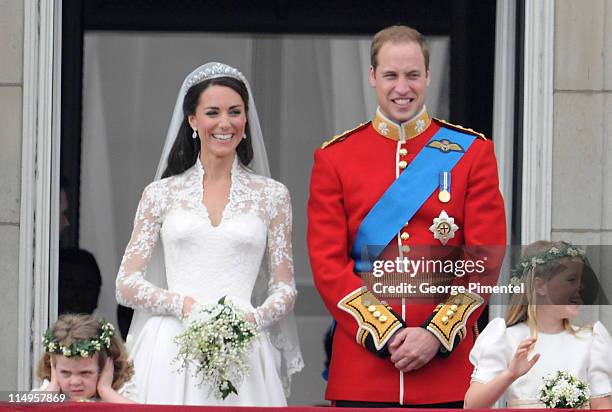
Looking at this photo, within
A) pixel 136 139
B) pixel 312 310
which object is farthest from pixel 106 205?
pixel 312 310

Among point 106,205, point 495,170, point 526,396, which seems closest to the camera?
point 526,396

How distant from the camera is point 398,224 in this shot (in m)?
6.59

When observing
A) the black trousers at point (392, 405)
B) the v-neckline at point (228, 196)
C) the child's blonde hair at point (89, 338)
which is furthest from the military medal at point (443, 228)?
the child's blonde hair at point (89, 338)

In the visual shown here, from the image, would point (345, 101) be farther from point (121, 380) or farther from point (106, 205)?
point (121, 380)

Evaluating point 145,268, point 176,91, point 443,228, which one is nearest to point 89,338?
point 145,268

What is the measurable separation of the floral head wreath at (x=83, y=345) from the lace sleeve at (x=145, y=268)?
371 mm

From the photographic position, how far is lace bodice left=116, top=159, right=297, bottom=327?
6766 millimetres

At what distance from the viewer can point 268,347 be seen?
677 cm

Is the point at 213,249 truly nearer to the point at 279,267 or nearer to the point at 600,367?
the point at 279,267

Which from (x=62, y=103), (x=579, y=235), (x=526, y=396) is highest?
(x=62, y=103)

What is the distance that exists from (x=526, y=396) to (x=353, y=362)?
0.65 m

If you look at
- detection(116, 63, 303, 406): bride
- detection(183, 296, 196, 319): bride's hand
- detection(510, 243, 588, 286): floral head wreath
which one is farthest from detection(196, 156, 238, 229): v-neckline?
detection(510, 243, 588, 286): floral head wreath

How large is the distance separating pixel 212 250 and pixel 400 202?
2.39 feet

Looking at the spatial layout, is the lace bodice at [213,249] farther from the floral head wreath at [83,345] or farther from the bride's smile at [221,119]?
the floral head wreath at [83,345]
